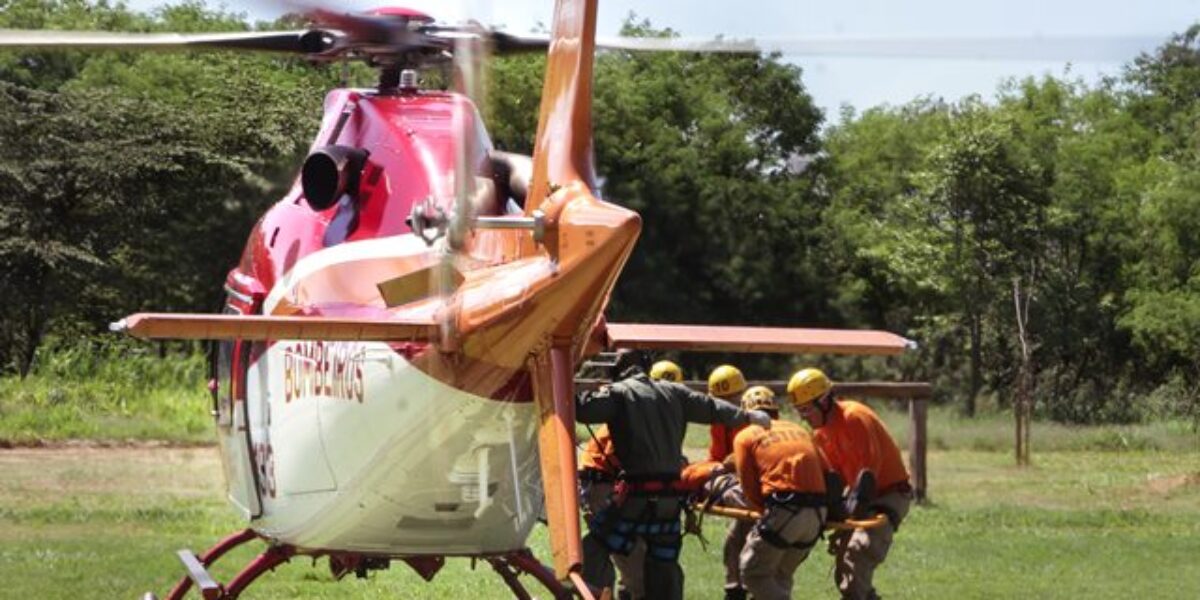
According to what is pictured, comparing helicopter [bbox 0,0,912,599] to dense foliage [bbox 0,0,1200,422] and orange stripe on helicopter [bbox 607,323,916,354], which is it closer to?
orange stripe on helicopter [bbox 607,323,916,354]

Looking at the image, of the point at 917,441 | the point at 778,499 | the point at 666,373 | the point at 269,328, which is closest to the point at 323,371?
the point at 269,328

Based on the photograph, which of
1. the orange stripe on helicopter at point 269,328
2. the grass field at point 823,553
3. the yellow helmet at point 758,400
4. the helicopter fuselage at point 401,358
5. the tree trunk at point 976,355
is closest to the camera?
the orange stripe on helicopter at point 269,328

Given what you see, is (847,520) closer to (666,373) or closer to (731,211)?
(666,373)

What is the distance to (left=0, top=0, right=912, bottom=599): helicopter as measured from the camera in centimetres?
799

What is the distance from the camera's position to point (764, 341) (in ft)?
32.9

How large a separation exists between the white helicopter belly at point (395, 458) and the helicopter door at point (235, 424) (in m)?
0.66

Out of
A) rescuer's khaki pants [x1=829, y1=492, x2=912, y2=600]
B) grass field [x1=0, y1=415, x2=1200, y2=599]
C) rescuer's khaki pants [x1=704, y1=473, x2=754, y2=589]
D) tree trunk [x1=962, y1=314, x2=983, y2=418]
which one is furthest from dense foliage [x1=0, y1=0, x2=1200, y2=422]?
rescuer's khaki pants [x1=829, y1=492, x2=912, y2=600]

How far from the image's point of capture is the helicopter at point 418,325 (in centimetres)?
799

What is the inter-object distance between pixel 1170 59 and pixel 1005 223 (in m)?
29.9

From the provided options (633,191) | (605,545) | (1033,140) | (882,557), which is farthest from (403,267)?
(1033,140)

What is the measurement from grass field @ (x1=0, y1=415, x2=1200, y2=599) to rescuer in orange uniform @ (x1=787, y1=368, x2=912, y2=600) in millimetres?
2187

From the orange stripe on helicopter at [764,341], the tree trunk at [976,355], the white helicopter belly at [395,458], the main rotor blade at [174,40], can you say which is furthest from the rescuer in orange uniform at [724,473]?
the tree trunk at [976,355]

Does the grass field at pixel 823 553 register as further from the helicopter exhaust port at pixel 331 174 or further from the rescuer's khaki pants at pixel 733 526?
the helicopter exhaust port at pixel 331 174

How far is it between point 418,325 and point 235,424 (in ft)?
8.25
